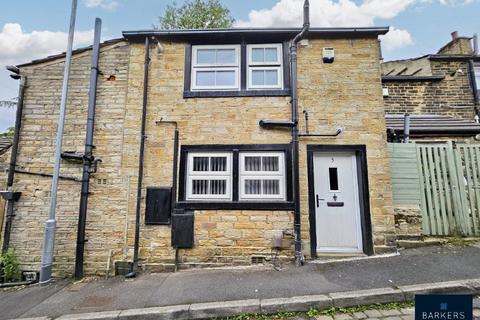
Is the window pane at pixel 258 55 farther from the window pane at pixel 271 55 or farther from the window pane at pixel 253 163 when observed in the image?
the window pane at pixel 253 163

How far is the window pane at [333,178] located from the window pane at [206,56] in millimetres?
3953

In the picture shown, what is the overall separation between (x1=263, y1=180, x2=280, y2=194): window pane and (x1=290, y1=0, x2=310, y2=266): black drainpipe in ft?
1.23

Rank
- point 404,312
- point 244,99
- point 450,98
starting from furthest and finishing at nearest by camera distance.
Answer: point 450,98, point 244,99, point 404,312

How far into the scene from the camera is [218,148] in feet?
19.3

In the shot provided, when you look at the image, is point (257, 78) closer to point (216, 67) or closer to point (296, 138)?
point (216, 67)

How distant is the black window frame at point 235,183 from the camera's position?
5656mm

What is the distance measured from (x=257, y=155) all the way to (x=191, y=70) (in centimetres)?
267

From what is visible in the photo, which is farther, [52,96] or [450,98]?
[450,98]

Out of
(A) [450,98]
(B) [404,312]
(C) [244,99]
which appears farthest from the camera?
(A) [450,98]

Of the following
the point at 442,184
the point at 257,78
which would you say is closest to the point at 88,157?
the point at 257,78

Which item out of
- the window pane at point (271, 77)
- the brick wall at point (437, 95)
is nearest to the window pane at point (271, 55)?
the window pane at point (271, 77)

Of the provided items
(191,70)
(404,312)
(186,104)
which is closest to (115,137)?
(186,104)

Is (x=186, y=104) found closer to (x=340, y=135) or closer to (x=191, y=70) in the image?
(x=191, y=70)

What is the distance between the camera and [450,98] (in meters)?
9.97
